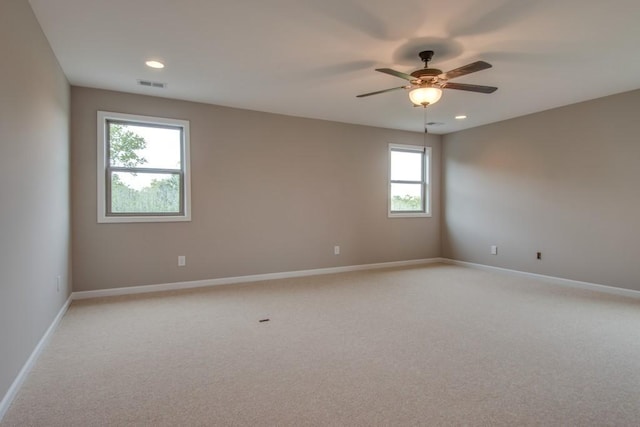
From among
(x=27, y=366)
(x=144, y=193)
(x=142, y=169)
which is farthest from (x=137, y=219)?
(x=27, y=366)

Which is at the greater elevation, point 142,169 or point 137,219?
point 142,169

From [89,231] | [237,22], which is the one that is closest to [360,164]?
[237,22]

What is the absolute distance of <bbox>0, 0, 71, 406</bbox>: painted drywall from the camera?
202 cm

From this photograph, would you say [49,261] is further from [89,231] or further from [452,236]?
[452,236]

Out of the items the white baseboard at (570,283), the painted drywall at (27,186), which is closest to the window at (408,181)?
the white baseboard at (570,283)

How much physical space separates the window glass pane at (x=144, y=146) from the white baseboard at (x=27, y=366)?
191 cm

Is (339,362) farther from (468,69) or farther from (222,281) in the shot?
(222,281)

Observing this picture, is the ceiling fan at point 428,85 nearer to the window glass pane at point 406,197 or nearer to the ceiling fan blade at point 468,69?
the ceiling fan blade at point 468,69

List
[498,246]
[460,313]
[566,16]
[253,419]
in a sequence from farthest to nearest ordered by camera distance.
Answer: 1. [498,246]
2. [460,313]
3. [566,16]
4. [253,419]

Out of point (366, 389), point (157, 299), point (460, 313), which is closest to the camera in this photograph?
point (366, 389)

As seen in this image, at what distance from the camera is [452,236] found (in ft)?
22.0

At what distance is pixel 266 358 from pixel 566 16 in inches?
131

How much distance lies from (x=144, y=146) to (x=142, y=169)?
30cm

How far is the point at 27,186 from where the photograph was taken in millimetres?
2461
